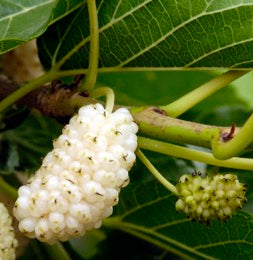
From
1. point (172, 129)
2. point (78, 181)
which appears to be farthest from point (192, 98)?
point (78, 181)

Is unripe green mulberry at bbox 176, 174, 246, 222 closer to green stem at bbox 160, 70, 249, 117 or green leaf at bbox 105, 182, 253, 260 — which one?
green stem at bbox 160, 70, 249, 117

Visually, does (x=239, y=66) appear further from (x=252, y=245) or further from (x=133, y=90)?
(x=133, y=90)

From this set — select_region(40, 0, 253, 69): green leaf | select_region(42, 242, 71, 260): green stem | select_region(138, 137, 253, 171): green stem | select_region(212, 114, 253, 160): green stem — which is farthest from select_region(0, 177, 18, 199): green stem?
select_region(212, 114, 253, 160): green stem

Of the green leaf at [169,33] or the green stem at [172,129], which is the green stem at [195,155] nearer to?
the green stem at [172,129]

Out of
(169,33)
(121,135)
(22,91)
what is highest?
(169,33)

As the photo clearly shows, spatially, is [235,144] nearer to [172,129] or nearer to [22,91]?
[172,129]

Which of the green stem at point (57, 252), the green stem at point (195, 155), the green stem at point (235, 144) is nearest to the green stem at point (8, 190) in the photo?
the green stem at point (57, 252)
